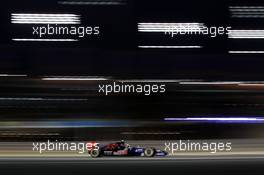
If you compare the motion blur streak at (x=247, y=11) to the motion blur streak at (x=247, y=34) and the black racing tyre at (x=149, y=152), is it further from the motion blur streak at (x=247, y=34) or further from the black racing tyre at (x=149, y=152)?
the black racing tyre at (x=149, y=152)

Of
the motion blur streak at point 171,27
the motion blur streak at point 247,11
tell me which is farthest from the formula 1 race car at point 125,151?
the motion blur streak at point 247,11

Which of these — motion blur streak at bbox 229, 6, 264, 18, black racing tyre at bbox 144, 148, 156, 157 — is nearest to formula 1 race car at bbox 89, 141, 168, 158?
black racing tyre at bbox 144, 148, 156, 157

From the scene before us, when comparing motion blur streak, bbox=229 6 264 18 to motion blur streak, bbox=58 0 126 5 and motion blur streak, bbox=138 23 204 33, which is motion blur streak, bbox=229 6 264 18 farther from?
motion blur streak, bbox=58 0 126 5

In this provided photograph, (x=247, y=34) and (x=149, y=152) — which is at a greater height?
(x=247, y=34)

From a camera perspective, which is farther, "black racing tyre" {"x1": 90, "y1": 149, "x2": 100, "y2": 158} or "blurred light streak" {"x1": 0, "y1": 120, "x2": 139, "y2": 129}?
"black racing tyre" {"x1": 90, "y1": 149, "x2": 100, "y2": 158}

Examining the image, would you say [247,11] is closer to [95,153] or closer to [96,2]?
[96,2]

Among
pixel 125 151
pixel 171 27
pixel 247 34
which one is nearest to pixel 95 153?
pixel 125 151

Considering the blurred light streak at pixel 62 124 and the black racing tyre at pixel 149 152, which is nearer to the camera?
the blurred light streak at pixel 62 124

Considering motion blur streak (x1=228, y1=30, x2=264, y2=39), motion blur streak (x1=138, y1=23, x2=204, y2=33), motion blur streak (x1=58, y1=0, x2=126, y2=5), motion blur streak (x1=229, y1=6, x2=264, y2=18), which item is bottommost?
motion blur streak (x1=228, y1=30, x2=264, y2=39)

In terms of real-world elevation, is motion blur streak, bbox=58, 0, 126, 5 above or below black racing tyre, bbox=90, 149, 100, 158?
above

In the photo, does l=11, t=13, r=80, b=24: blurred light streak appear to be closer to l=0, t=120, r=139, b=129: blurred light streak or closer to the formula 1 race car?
l=0, t=120, r=139, b=129: blurred light streak

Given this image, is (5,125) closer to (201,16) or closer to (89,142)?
(89,142)

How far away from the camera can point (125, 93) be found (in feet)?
6.41

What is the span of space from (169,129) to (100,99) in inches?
12.0
